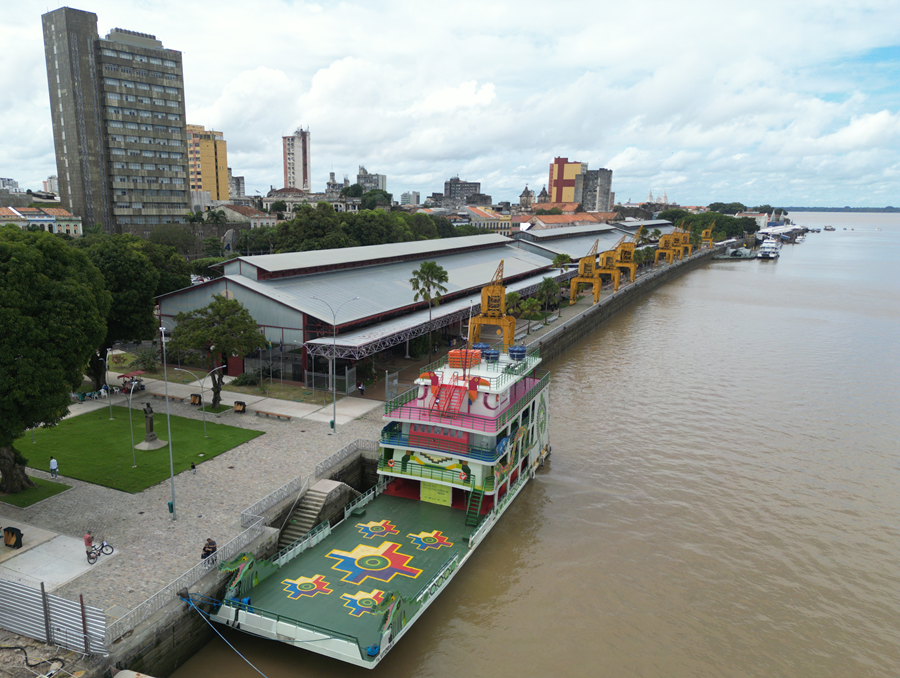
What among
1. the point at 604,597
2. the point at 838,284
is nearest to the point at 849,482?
the point at 604,597

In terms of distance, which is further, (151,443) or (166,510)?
(151,443)

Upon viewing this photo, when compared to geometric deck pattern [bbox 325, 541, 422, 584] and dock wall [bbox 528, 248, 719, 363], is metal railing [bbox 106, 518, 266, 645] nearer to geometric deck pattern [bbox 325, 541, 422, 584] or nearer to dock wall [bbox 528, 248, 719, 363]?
geometric deck pattern [bbox 325, 541, 422, 584]

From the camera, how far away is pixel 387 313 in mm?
45031

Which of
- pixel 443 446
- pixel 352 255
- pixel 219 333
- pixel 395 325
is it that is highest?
pixel 352 255

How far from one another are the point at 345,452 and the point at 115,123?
103438 millimetres

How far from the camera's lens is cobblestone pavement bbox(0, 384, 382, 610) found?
704 inches

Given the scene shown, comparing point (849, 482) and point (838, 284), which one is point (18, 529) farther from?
point (838, 284)

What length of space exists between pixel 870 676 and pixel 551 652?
9963 millimetres

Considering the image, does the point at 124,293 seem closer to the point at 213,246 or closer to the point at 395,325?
the point at 395,325

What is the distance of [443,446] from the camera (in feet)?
80.2

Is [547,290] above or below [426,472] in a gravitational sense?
above

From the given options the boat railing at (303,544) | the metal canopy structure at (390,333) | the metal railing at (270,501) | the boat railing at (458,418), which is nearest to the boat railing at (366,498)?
the boat railing at (303,544)

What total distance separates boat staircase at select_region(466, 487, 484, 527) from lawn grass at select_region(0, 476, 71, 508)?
17.0 metres

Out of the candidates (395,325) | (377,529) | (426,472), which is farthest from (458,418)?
(395,325)
